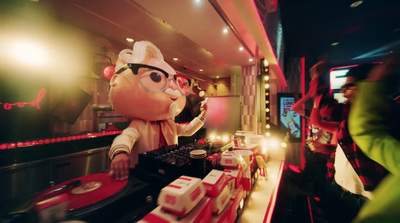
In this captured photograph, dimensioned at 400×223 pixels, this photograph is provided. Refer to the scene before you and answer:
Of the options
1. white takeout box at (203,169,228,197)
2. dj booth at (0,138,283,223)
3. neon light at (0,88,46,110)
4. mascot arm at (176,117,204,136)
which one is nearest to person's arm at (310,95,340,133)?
dj booth at (0,138,283,223)

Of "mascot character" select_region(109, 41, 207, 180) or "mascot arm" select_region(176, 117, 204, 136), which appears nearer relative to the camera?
"mascot character" select_region(109, 41, 207, 180)

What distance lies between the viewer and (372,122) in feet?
2.65

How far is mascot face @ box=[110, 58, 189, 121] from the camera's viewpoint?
123cm

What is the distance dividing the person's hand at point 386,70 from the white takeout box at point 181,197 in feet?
4.30

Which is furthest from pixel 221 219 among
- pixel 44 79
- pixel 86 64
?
pixel 86 64

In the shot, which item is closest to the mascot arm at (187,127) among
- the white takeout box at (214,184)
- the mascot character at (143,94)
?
the mascot character at (143,94)

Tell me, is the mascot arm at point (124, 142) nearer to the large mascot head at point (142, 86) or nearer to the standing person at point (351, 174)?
the large mascot head at point (142, 86)

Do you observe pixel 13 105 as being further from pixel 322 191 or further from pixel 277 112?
pixel 277 112

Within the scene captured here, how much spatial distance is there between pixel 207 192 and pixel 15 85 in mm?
3479

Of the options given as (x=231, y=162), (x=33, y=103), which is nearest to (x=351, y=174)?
(x=231, y=162)

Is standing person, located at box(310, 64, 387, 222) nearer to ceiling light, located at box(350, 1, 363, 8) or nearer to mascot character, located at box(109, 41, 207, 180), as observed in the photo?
mascot character, located at box(109, 41, 207, 180)

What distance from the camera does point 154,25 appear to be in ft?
8.64

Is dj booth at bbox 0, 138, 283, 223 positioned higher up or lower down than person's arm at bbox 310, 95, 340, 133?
lower down

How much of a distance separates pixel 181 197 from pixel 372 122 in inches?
48.3
